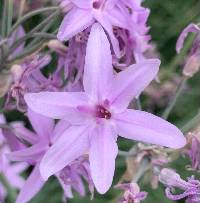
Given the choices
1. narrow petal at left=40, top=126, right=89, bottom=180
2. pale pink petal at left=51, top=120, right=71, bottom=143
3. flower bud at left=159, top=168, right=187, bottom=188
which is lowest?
flower bud at left=159, top=168, right=187, bottom=188

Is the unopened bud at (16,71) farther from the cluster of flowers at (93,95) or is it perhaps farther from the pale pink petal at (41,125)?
the pale pink petal at (41,125)

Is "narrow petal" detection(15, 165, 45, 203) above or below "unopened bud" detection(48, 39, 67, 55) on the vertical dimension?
below

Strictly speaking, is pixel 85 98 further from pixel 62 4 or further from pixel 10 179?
pixel 10 179

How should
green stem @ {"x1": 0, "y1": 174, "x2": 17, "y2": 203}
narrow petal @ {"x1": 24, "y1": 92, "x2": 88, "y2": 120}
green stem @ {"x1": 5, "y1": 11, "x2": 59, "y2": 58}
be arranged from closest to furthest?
narrow petal @ {"x1": 24, "y1": 92, "x2": 88, "y2": 120} < green stem @ {"x1": 5, "y1": 11, "x2": 59, "y2": 58} < green stem @ {"x1": 0, "y1": 174, "x2": 17, "y2": 203}

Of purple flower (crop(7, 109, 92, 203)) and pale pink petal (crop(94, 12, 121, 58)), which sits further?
purple flower (crop(7, 109, 92, 203))

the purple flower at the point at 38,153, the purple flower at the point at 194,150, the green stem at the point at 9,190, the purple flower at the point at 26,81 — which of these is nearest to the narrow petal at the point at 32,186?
the purple flower at the point at 38,153

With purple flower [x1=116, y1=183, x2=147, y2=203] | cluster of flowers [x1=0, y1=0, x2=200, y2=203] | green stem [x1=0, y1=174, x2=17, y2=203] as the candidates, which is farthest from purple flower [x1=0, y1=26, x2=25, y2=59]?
green stem [x1=0, y1=174, x2=17, y2=203]

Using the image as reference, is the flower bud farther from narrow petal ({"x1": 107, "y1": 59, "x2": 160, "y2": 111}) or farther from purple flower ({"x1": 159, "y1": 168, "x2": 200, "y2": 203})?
narrow petal ({"x1": 107, "y1": 59, "x2": 160, "y2": 111})

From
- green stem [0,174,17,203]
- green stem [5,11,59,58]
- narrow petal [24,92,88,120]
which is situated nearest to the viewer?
narrow petal [24,92,88,120]
